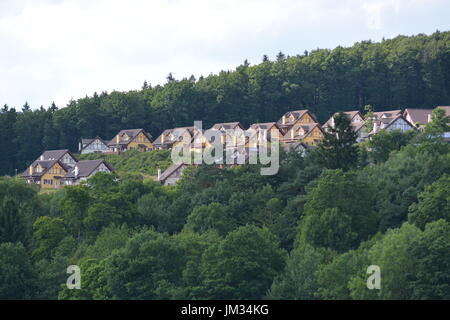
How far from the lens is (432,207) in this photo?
157ft

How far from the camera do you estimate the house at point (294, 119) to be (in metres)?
80.7

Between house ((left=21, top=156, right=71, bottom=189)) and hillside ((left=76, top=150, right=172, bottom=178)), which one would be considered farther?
house ((left=21, top=156, right=71, bottom=189))

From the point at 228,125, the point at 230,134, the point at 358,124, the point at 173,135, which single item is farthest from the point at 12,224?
the point at 358,124

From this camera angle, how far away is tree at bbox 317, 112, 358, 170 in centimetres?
5688

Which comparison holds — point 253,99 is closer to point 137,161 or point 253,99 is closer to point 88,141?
point 88,141

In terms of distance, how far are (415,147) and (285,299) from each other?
18.2 meters

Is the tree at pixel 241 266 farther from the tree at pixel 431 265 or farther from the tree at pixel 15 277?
the tree at pixel 15 277

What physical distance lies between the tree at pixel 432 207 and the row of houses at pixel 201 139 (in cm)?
1998

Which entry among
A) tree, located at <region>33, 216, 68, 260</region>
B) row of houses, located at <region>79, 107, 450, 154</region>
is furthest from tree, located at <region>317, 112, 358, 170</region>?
tree, located at <region>33, 216, 68, 260</region>

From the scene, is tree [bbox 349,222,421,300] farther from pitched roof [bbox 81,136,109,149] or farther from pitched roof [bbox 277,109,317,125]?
pitched roof [bbox 81,136,109,149]

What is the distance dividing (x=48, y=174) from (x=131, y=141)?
10.0 metres

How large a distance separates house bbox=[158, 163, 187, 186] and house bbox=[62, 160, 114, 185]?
5.64 m
